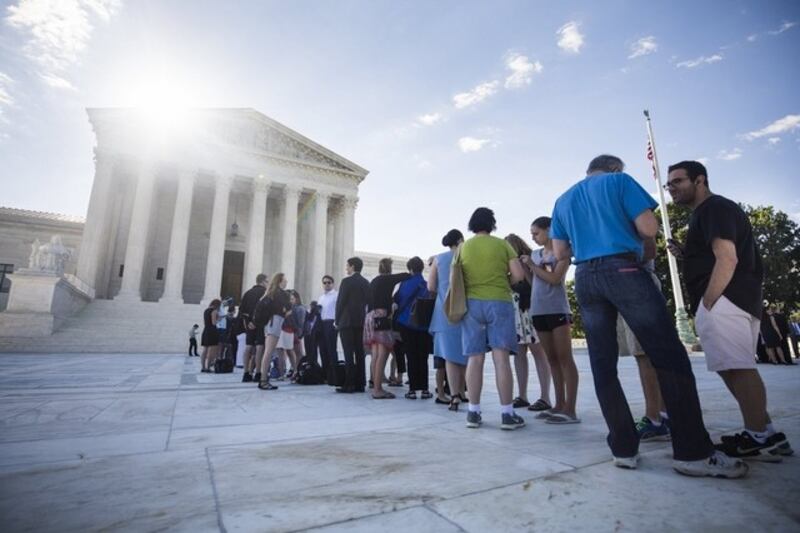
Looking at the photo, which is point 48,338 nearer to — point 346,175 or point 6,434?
point 6,434

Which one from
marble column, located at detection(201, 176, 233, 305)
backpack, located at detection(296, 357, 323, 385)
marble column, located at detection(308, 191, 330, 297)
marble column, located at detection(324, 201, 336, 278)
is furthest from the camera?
marble column, located at detection(324, 201, 336, 278)

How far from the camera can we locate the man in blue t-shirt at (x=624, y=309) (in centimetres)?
202

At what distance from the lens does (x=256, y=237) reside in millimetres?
27281

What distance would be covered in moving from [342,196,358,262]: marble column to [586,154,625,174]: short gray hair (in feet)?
92.3

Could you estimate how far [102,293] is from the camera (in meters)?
24.8

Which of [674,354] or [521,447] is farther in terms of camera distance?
[521,447]

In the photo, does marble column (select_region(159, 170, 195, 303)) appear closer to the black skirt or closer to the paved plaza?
the black skirt

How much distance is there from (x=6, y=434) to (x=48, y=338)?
1670 cm

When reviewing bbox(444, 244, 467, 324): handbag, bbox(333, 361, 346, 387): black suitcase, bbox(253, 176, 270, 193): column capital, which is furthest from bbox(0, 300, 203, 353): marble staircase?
bbox(444, 244, 467, 324): handbag

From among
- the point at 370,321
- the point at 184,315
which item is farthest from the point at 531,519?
the point at 184,315

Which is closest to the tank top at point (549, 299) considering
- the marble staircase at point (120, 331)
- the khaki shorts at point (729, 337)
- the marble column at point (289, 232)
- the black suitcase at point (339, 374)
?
the khaki shorts at point (729, 337)

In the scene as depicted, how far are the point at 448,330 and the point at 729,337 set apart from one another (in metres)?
2.42

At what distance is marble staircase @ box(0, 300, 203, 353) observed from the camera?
15.4 meters

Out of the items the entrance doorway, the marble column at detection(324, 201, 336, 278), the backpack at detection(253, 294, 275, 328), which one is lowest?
the backpack at detection(253, 294, 275, 328)
